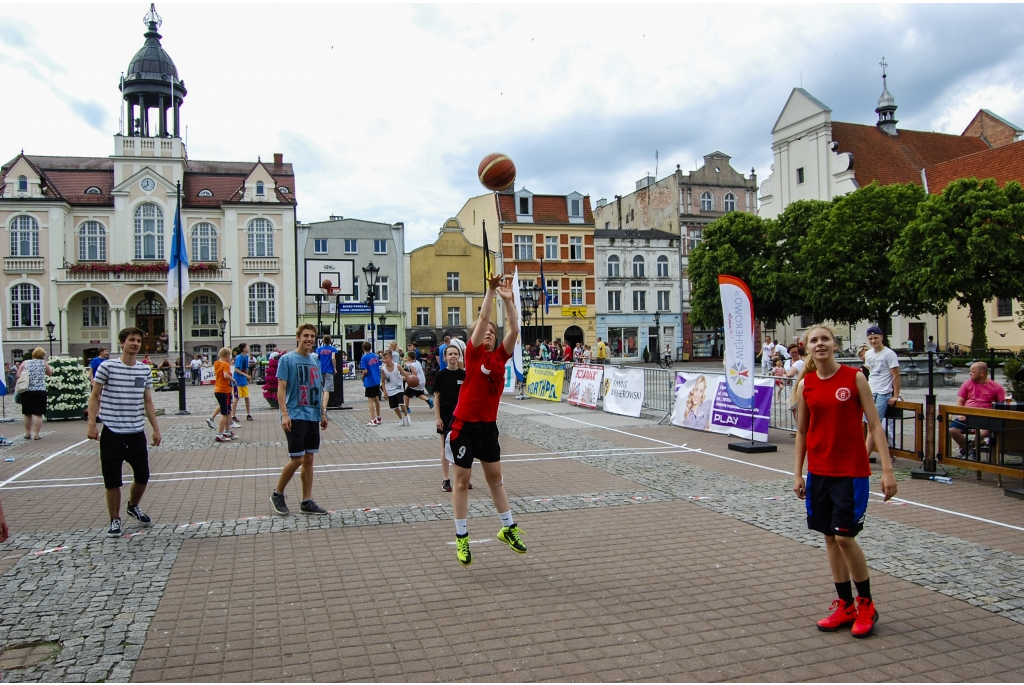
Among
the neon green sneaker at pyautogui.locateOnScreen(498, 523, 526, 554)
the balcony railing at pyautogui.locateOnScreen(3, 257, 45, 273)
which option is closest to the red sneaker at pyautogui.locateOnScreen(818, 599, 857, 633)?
the neon green sneaker at pyautogui.locateOnScreen(498, 523, 526, 554)

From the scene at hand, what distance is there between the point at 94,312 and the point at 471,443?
53291mm

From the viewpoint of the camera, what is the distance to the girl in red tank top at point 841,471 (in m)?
4.38

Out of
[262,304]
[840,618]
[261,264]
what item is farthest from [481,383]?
[261,264]

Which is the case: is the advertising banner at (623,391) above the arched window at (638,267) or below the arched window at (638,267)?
below

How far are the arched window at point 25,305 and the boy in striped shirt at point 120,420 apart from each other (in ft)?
164

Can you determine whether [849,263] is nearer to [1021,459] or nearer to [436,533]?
[1021,459]

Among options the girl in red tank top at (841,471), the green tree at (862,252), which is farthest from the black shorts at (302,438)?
the green tree at (862,252)

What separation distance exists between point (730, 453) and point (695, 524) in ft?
16.7

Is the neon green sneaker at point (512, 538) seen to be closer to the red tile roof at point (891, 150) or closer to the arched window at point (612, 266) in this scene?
the arched window at point (612, 266)

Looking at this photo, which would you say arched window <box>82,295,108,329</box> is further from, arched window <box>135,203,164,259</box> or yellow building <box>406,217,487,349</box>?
yellow building <box>406,217,487,349</box>

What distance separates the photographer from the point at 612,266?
61.3 meters

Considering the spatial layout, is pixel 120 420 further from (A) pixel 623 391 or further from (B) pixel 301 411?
(A) pixel 623 391

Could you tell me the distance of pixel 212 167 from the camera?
60.2 m

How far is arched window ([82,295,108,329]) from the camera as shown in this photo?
Result: 50656 mm
